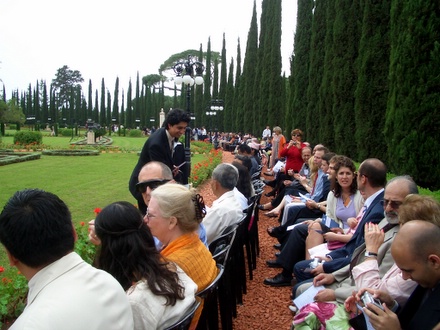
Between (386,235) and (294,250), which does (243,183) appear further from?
(386,235)

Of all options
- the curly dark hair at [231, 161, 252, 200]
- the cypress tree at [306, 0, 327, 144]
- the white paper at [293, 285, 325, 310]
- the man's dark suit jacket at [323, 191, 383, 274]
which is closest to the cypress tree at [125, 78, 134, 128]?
the cypress tree at [306, 0, 327, 144]

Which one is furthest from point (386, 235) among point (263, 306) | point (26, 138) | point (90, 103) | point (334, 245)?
point (90, 103)

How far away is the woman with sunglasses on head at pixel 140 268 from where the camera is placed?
1.84 meters

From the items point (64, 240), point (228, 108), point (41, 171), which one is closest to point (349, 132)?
point (64, 240)

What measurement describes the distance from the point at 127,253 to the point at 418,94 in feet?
16.7

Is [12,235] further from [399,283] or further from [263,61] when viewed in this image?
[263,61]

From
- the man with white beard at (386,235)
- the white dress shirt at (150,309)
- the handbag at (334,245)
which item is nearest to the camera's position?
the white dress shirt at (150,309)

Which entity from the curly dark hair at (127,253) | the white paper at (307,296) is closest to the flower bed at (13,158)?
the white paper at (307,296)

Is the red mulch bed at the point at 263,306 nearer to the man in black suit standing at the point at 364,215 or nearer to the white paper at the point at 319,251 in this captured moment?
the man in black suit standing at the point at 364,215

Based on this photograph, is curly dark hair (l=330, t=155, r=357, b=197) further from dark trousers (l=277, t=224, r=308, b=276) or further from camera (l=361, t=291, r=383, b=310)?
camera (l=361, t=291, r=383, b=310)

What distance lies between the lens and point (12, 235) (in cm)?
146

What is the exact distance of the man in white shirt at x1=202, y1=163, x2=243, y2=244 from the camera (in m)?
3.92

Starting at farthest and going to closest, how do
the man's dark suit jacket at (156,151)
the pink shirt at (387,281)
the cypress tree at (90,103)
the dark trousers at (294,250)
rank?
the cypress tree at (90,103) → the dark trousers at (294,250) → the man's dark suit jacket at (156,151) → the pink shirt at (387,281)

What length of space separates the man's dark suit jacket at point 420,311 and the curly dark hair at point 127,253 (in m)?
1.12
